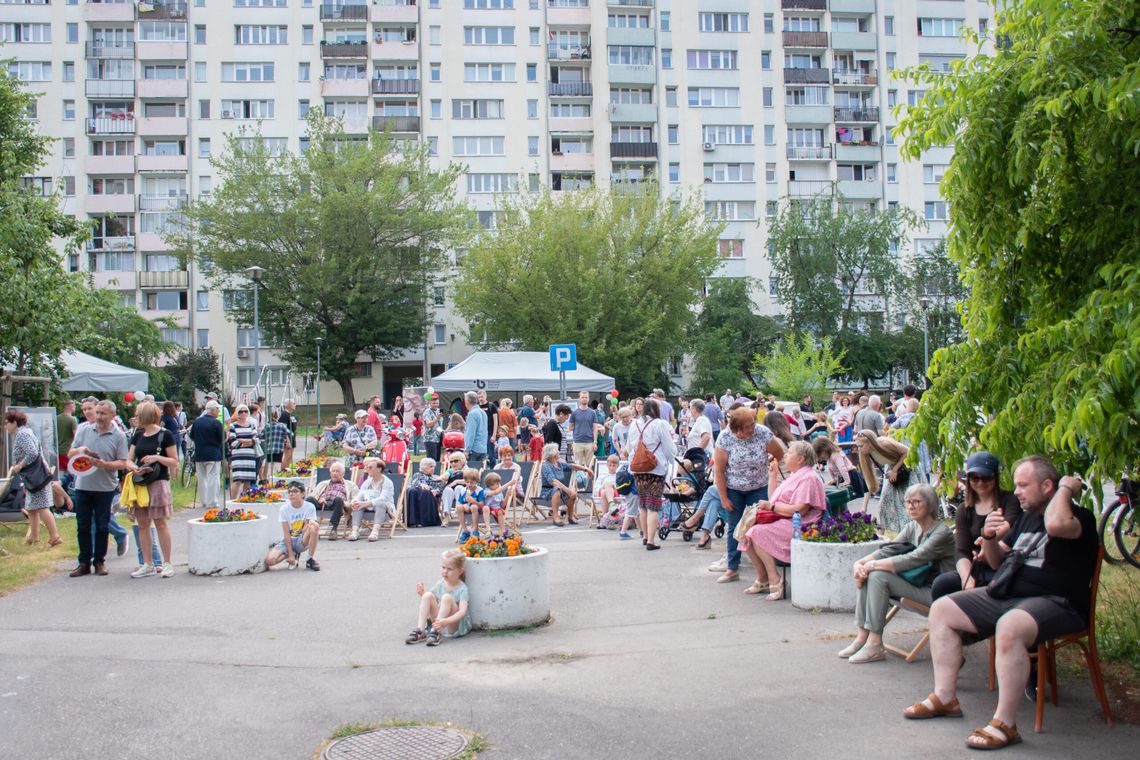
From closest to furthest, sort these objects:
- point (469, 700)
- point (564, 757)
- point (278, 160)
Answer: point (564, 757), point (469, 700), point (278, 160)

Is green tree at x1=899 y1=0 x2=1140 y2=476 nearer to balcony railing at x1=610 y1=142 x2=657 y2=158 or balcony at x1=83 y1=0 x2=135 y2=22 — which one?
balcony railing at x1=610 y1=142 x2=657 y2=158

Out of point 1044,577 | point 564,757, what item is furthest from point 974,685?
point 564,757

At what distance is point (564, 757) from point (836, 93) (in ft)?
230

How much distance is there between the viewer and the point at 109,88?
216ft

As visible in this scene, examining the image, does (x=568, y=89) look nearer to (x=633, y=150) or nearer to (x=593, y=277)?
(x=633, y=150)

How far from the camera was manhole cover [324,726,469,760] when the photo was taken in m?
5.30

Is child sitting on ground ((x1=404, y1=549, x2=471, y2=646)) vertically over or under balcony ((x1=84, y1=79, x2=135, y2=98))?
under

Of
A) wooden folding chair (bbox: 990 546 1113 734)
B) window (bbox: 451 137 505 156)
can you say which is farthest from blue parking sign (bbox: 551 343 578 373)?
window (bbox: 451 137 505 156)

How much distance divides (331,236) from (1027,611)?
171ft

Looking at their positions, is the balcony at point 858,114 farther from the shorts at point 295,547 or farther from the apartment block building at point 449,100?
the shorts at point 295,547

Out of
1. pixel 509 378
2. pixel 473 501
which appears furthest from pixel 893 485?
pixel 509 378

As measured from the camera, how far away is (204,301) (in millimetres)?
66938

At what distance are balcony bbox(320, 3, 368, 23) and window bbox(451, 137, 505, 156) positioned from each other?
9714 millimetres

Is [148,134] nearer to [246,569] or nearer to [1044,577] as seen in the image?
[246,569]
